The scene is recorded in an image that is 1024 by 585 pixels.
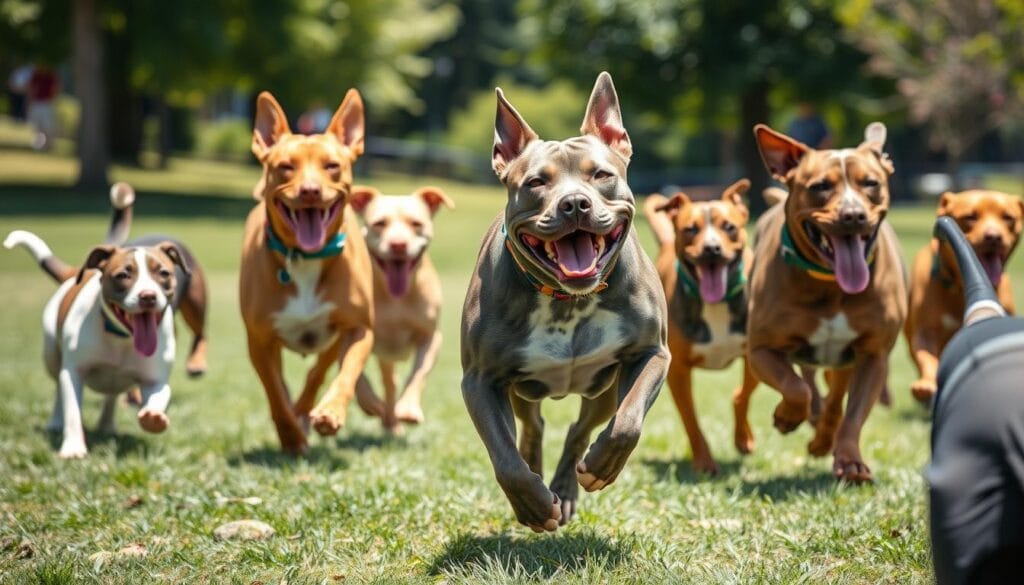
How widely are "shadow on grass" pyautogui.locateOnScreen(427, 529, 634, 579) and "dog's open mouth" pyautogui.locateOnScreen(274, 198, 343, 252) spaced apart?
2.30 m

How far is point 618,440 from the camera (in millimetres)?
4461

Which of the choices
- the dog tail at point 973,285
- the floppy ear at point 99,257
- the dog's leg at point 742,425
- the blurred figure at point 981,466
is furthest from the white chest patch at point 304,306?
the blurred figure at point 981,466

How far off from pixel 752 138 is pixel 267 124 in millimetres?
29595

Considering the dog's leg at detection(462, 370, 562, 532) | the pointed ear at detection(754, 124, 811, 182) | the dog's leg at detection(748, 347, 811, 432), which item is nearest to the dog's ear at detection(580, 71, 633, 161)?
the dog's leg at detection(462, 370, 562, 532)

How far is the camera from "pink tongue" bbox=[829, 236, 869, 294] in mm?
5988

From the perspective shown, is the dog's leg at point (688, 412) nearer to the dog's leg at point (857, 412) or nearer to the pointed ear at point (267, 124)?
the dog's leg at point (857, 412)

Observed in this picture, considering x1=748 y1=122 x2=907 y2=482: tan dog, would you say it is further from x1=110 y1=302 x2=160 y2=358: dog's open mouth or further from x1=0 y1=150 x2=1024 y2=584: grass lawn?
x1=110 y1=302 x2=160 y2=358: dog's open mouth

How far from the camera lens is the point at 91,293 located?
24.7 feet

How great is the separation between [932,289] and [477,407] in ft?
13.4

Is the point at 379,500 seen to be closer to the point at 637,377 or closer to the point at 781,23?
the point at 637,377

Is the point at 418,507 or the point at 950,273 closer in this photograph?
the point at 418,507

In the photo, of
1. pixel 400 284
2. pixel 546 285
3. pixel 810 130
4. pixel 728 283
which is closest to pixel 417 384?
pixel 400 284

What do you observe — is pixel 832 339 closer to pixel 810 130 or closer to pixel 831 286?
pixel 831 286

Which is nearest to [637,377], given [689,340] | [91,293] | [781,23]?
[689,340]
